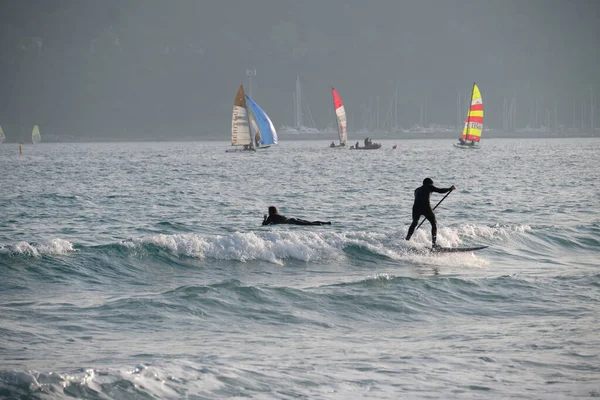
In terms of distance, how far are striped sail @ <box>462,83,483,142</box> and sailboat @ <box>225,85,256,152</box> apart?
23.7 m

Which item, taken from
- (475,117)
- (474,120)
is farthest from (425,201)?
(474,120)

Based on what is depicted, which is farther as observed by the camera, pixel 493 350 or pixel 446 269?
pixel 446 269

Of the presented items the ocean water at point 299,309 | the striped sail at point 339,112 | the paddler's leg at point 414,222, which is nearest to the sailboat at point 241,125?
the striped sail at point 339,112

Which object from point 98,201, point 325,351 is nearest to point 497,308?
point 325,351

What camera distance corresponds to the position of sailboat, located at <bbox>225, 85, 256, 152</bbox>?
92.8m

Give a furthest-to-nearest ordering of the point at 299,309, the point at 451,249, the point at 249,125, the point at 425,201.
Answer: the point at 249,125 → the point at 451,249 → the point at 425,201 → the point at 299,309

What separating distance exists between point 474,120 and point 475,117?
79.7 inches

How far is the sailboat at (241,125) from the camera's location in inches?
3652

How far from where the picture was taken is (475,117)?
10425 centimetres

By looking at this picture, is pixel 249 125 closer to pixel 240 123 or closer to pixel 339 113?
pixel 240 123

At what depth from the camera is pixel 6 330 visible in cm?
1425

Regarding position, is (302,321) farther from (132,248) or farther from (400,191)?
(400,191)

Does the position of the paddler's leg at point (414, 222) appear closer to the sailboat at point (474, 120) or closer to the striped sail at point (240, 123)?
the striped sail at point (240, 123)

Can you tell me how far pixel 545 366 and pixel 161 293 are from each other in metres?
7.77
